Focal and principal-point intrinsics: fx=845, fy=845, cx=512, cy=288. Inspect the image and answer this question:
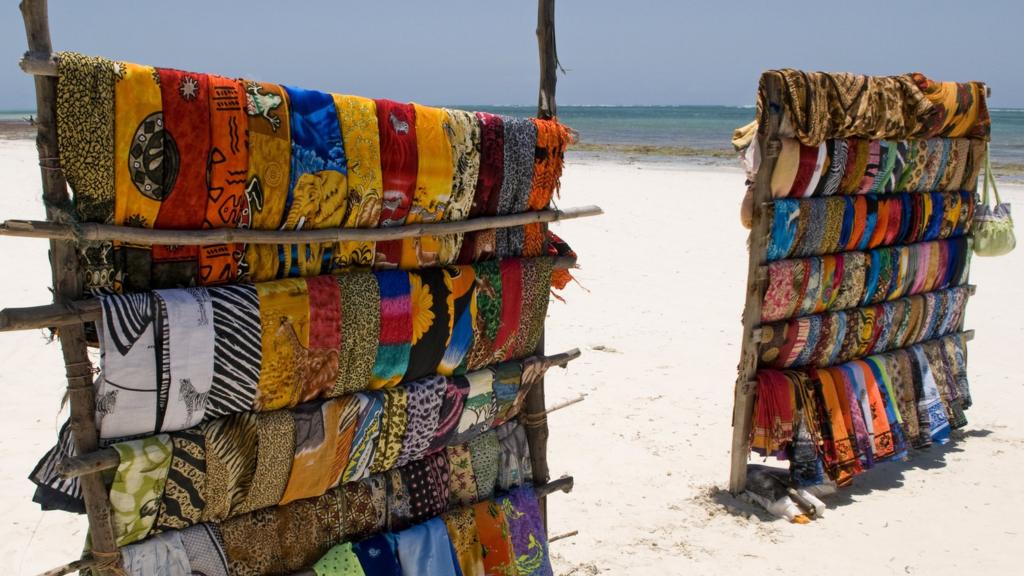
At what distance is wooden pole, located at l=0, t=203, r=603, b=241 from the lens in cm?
204

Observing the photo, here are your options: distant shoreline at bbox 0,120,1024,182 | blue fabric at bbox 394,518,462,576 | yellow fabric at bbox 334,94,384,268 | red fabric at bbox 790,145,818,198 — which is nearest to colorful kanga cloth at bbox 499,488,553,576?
blue fabric at bbox 394,518,462,576

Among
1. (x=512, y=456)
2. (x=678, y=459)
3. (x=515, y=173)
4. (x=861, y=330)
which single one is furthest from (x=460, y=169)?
(x=861, y=330)

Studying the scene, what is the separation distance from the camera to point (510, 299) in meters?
3.17

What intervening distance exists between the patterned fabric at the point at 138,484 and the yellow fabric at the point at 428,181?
3.19 feet

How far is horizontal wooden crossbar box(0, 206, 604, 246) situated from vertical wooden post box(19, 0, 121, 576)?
0.06 metres

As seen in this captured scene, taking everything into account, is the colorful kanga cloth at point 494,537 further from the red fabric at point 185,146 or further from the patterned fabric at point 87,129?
the patterned fabric at point 87,129

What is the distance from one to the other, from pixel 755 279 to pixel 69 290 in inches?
129

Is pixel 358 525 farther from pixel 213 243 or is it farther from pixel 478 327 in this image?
pixel 213 243

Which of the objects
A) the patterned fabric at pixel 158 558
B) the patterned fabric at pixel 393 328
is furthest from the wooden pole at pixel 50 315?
the patterned fabric at pixel 393 328

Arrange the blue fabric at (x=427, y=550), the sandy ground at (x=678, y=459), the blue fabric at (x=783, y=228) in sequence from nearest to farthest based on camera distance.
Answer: the blue fabric at (x=427, y=550) → the sandy ground at (x=678, y=459) → the blue fabric at (x=783, y=228)

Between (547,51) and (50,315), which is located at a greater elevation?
(547,51)

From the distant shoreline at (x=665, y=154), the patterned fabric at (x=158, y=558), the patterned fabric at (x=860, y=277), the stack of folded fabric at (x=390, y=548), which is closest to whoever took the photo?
the patterned fabric at (x=158, y=558)

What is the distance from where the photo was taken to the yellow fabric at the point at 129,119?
83.7 inches

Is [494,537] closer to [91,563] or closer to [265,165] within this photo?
[91,563]
